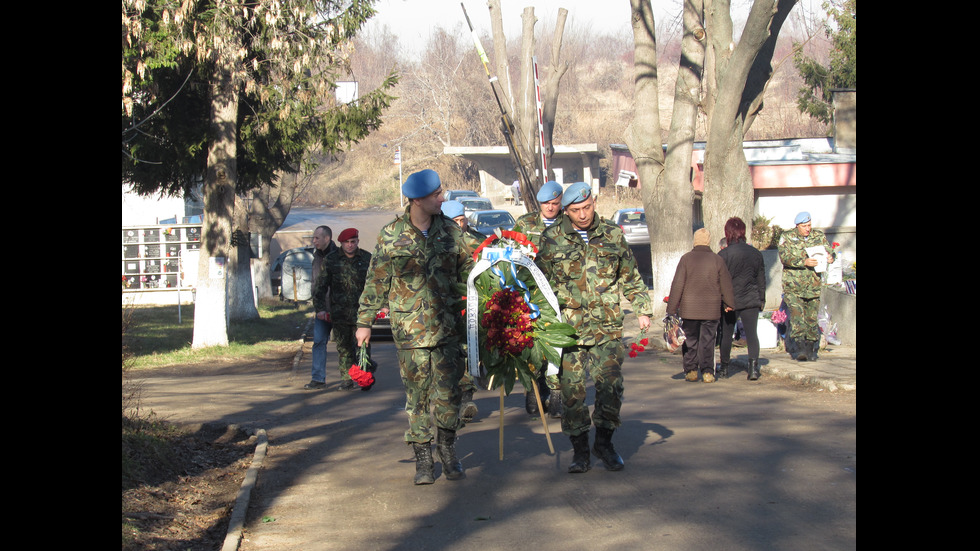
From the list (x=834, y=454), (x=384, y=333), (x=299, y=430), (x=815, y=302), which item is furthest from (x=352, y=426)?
(x=815, y=302)

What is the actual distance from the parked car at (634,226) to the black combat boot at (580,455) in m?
25.6

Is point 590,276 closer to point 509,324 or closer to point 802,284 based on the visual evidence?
point 509,324

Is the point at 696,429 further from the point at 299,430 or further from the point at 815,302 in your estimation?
the point at 815,302

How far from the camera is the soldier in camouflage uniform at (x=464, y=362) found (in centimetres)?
721

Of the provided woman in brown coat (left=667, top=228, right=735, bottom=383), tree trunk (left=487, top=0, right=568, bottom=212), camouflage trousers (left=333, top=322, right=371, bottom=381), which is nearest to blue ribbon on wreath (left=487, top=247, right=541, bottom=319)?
woman in brown coat (left=667, top=228, right=735, bottom=383)

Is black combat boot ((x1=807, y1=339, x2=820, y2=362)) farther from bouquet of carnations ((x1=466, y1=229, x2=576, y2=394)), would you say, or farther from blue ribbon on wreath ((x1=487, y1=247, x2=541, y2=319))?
blue ribbon on wreath ((x1=487, y1=247, x2=541, y2=319))

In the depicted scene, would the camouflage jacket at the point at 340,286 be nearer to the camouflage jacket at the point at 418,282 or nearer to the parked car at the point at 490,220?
the camouflage jacket at the point at 418,282

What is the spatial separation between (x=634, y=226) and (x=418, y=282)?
27.5 metres

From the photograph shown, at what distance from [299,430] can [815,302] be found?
288 inches

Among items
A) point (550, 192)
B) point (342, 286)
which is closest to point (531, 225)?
point (550, 192)

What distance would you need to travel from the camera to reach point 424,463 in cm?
701

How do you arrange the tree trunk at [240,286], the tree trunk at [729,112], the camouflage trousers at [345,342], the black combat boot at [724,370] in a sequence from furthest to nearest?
the tree trunk at [240,286]
the tree trunk at [729,112]
the black combat boot at [724,370]
the camouflage trousers at [345,342]

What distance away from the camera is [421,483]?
23.0 feet

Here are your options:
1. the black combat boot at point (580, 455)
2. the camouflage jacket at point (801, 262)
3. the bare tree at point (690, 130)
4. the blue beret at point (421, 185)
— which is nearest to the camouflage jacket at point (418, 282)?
the blue beret at point (421, 185)
